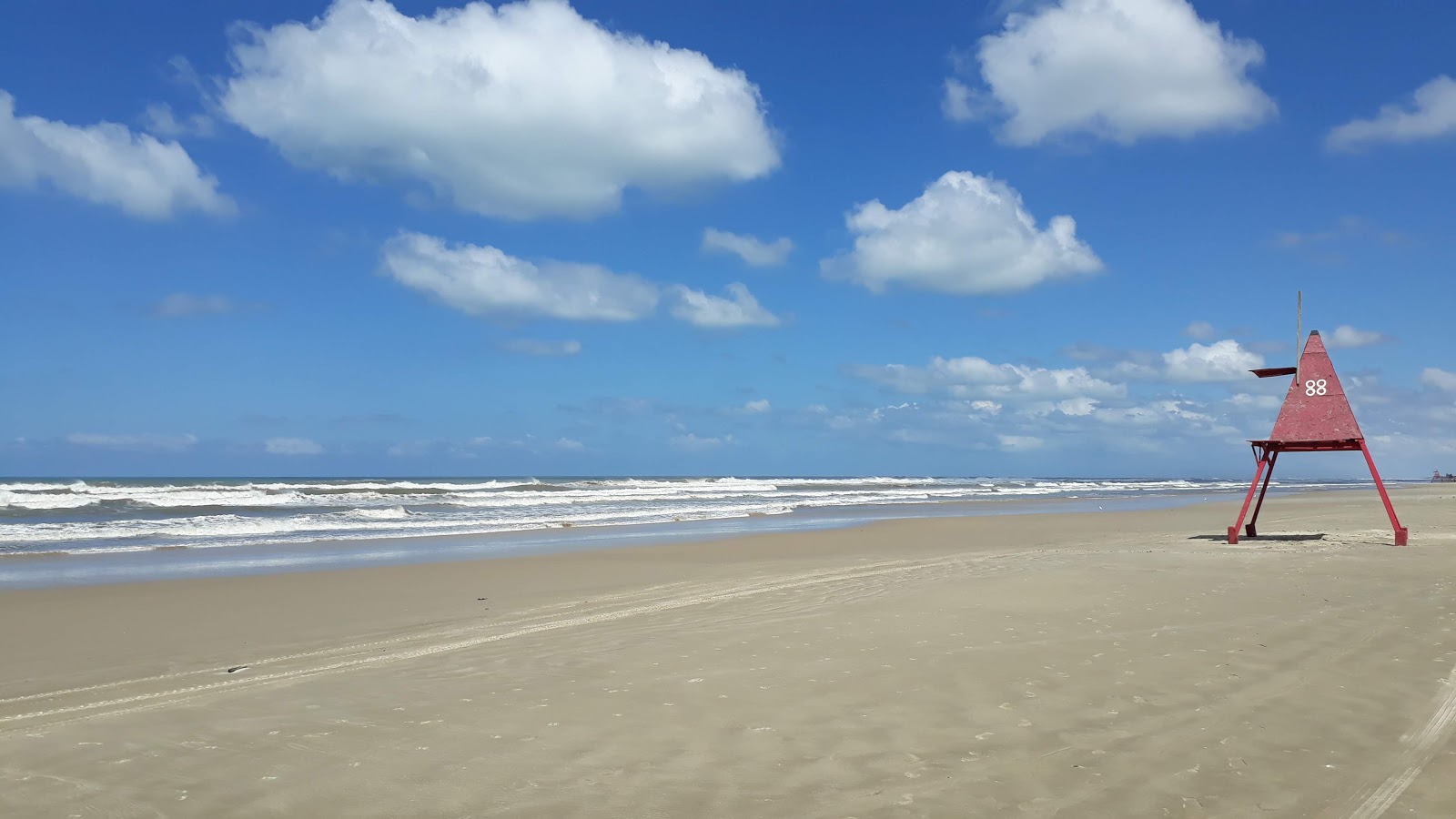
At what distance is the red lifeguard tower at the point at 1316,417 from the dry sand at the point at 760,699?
3906 mm

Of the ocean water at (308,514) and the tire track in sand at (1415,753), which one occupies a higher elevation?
the ocean water at (308,514)

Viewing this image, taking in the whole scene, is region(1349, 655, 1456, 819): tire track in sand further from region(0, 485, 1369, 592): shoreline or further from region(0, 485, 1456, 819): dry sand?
region(0, 485, 1369, 592): shoreline

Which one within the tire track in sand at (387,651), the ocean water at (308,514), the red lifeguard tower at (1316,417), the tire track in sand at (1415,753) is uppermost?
the red lifeguard tower at (1316,417)

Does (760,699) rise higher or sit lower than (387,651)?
higher

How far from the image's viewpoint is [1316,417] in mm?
15258

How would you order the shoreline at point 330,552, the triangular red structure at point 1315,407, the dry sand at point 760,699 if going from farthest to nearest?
the triangular red structure at point 1315,407 → the shoreline at point 330,552 → the dry sand at point 760,699

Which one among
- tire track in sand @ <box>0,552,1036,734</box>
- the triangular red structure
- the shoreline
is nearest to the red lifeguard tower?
the triangular red structure

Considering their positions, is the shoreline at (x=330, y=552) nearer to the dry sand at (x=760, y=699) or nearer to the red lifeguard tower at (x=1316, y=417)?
the dry sand at (x=760, y=699)

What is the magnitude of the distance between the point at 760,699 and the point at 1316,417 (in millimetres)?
13946

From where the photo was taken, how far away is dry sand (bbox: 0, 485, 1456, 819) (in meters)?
4.27

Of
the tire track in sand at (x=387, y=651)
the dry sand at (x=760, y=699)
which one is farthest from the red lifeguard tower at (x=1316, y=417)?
the tire track in sand at (x=387, y=651)

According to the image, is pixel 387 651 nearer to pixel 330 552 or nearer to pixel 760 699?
pixel 760 699

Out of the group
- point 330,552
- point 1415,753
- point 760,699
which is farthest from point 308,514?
point 1415,753

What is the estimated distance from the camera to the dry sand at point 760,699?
427cm
